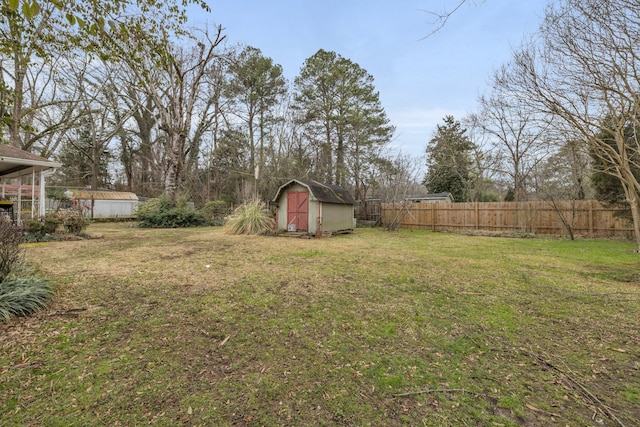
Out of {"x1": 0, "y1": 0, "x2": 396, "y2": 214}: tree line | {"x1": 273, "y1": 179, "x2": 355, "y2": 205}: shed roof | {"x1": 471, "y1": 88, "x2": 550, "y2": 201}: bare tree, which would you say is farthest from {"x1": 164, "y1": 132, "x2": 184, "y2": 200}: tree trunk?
{"x1": 471, "y1": 88, "x2": 550, "y2": 201}: bare tree

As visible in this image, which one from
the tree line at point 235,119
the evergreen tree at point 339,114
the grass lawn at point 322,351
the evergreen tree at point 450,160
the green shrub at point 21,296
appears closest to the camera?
the grass lawn at point 322,351

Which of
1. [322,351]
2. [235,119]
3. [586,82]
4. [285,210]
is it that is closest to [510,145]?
[586,82]

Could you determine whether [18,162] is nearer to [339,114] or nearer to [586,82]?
[586,82]

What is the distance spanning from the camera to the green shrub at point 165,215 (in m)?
14.0

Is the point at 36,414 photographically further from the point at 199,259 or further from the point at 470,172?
the point at 470,172

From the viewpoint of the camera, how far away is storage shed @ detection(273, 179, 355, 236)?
36.2 feet

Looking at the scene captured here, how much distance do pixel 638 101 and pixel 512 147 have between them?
12.9 meters

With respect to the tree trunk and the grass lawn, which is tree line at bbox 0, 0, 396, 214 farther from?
the grass lawn

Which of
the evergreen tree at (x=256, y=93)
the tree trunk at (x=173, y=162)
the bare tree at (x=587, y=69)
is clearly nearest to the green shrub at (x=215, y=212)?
the tree trunk at (x=173, y=162)

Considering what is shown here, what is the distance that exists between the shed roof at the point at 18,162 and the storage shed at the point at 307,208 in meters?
7.72

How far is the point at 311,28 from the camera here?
317 inches

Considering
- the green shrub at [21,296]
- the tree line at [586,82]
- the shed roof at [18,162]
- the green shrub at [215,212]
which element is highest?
the tree line at [586,82]

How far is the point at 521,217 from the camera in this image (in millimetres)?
12750

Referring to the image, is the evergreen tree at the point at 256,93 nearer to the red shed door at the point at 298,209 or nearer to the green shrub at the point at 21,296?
the red shed door at the point at 298,209
